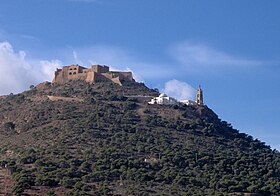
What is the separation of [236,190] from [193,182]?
3.96 m

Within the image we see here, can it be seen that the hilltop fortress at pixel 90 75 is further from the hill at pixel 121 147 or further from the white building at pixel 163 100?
the white building at pixel 163 100

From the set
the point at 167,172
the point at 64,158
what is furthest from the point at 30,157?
the point at 167,172

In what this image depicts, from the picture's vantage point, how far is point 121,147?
74000 mm

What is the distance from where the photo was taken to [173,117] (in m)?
85.5

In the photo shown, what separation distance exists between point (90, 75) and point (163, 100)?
10.6 meters

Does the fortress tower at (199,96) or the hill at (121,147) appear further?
the fortress tower at (199,96)

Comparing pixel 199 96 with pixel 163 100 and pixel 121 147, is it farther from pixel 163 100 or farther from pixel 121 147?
pixel 121 147

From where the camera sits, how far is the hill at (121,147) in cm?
6450

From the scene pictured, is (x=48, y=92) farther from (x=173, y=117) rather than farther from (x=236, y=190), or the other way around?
(x=236, y=190)

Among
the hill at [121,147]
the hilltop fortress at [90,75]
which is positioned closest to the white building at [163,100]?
the hill at [121,147]


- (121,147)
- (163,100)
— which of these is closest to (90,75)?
(163,100)

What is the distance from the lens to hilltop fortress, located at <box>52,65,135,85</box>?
94.3 metres

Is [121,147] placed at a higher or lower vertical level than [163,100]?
lower

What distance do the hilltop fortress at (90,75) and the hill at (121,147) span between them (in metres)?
1.25
